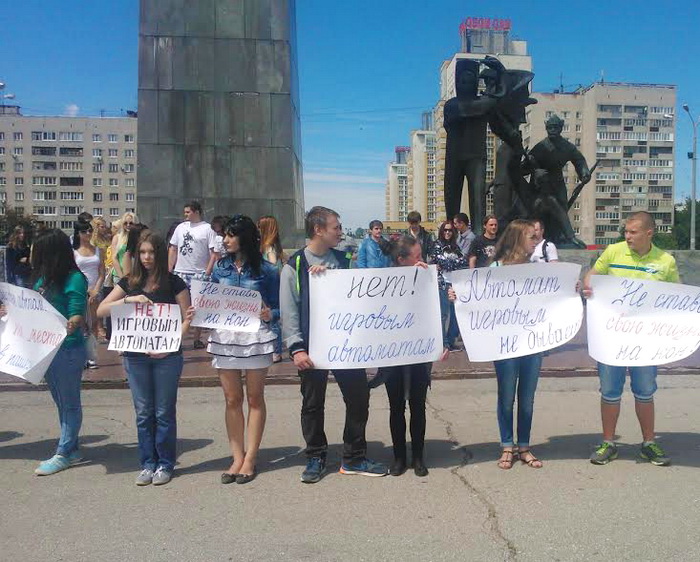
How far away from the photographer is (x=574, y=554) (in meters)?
3.43

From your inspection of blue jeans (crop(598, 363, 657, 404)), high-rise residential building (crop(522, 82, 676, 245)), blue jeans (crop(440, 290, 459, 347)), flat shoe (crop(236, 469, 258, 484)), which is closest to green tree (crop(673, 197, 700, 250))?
high-rise residential building (crop(522, 82, 676, 245))

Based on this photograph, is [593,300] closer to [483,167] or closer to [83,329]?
[83,329]

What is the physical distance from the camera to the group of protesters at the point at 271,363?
452cm

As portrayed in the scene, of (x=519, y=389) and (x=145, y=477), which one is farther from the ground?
(x=519, y=389)

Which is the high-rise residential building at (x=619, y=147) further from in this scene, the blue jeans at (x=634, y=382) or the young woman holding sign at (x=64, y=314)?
the young woman holding sign at (x=64, y=314)

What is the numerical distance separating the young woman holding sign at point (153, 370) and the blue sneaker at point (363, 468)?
118 centimetres

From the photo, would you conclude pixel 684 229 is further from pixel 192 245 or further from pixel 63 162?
pixel 63 162

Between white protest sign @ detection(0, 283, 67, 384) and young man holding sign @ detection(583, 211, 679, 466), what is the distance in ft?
12.1

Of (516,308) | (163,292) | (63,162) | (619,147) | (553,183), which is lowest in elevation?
(516,308)

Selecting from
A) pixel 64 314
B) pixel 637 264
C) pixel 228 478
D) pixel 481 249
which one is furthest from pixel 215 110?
pixel 637 264

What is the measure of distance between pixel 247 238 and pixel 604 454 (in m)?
2.91

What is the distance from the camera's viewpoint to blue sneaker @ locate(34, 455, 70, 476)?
15.5 ft

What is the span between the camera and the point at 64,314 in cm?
482

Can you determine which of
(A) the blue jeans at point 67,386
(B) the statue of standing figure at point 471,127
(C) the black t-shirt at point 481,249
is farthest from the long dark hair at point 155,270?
(B) the statue of standing figure at point 471,127
